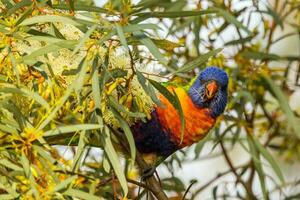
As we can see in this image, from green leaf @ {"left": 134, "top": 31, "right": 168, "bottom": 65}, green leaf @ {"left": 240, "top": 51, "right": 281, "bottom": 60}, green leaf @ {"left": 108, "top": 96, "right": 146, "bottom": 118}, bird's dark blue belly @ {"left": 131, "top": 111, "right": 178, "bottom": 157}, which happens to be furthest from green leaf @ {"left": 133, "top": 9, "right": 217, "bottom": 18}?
green leaf @ {"left": 240, "top": 51, "right": 281, "bottom": 60}

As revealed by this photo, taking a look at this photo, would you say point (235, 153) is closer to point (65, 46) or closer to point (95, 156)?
point (95, 156)

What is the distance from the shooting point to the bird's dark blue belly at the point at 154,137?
1.94m

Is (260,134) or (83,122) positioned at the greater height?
(83,122)

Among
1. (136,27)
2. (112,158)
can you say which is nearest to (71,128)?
(112,158)

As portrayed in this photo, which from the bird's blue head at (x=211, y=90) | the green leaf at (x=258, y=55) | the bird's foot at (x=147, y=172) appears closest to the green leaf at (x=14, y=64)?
the bird's foot at (x=147, y=172)

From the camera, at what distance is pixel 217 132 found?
2256 mm

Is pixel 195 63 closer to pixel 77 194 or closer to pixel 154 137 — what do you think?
pixel 77 194

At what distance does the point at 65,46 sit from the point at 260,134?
134 centimetres

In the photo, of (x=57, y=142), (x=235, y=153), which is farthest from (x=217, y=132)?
(x=235, y=153)

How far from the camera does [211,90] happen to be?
213 centimetres

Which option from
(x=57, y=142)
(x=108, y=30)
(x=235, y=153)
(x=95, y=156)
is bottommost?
(x=235, y=153)

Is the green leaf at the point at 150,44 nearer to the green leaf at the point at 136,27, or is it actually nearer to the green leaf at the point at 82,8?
the green leaf at the point at 136,27

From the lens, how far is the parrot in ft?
6.33

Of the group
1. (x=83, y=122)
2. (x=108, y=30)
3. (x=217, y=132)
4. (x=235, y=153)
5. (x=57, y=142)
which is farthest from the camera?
(x=235, y=153)
